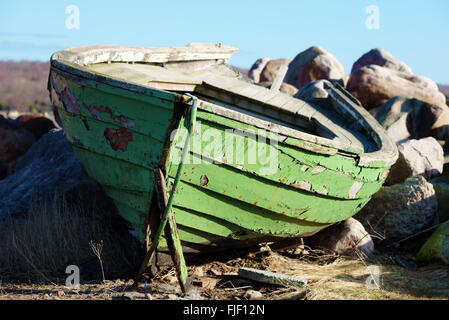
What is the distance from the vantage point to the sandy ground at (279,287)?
4.28 metres

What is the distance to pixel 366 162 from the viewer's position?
189 inches

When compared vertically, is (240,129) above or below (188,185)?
above

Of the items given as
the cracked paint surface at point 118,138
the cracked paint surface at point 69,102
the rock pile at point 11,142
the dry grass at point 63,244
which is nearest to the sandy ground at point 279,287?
the dry grass at point 63,244

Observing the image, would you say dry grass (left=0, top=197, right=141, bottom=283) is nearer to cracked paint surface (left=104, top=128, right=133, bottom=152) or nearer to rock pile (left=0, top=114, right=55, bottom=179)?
cracked paint surface (left=104, top=128, right=133, bottom=152)

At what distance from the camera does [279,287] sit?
14.6ft

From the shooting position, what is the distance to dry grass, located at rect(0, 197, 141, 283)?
5.17 meters

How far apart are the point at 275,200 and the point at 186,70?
3326 millimetres

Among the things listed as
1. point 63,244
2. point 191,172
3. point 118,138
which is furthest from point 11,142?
point 191,172

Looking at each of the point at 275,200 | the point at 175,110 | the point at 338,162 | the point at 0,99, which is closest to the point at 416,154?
the point at 338,162

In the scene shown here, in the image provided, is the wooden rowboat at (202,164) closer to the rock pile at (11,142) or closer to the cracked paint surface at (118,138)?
the cracked paint surface at (118,138)

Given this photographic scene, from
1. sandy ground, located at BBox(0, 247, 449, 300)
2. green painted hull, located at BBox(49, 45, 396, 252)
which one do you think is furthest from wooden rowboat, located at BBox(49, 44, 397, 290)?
sandy ground, located at BBox(0, 247, 449, 300)

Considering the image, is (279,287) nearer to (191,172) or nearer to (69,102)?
(191,172)

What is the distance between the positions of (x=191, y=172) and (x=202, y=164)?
0.37ft

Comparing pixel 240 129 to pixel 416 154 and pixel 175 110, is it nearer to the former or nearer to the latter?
pixel 175 110
